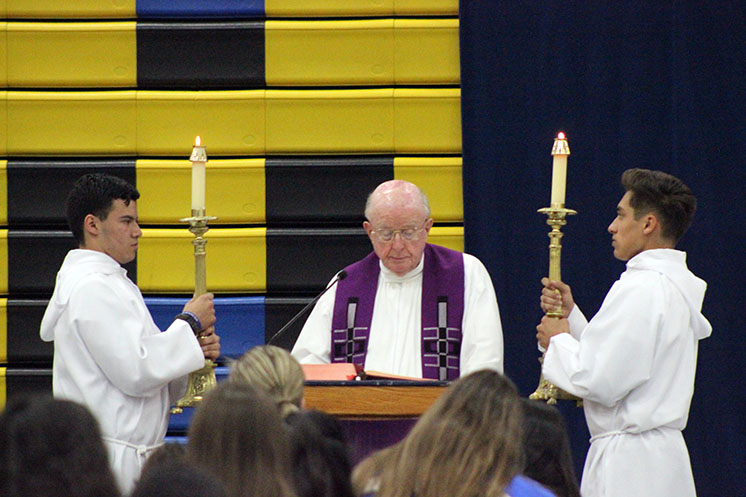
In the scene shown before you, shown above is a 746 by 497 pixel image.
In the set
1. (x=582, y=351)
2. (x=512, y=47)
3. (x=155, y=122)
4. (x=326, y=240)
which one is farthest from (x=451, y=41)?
(x=582, y=351)

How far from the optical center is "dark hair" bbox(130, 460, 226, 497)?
160cm

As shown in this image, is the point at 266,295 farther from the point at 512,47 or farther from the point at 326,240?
the point at 512,47

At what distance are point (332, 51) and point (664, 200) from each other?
251cm

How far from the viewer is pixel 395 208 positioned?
460 centimetres

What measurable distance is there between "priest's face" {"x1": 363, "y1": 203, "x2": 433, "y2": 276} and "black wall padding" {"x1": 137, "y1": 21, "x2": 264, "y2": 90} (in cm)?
182

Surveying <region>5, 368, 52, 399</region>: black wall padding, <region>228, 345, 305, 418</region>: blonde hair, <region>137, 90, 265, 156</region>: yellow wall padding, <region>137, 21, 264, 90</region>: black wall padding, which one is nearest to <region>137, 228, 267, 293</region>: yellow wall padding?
<region>137, 90, 265, 156</region>: yellow wall padding

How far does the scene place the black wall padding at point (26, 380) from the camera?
6066 mm

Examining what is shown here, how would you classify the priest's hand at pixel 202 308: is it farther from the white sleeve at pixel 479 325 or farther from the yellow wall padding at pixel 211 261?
the yellow wall padding at pixel 211 261

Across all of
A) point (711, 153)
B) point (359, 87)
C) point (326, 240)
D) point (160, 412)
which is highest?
point (359, 87)

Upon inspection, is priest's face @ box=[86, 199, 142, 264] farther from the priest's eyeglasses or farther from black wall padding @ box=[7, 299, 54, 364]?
black wall padding @ box=[7, 299, 54, 364]

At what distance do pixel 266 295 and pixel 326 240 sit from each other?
47 centimetres

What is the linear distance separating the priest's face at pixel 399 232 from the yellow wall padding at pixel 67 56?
2201 millimetres

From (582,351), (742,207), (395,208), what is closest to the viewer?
(582,351)

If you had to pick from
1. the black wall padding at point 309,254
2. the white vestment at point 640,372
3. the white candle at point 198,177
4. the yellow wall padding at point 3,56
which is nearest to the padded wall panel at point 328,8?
the black wall padding at point 309,254
